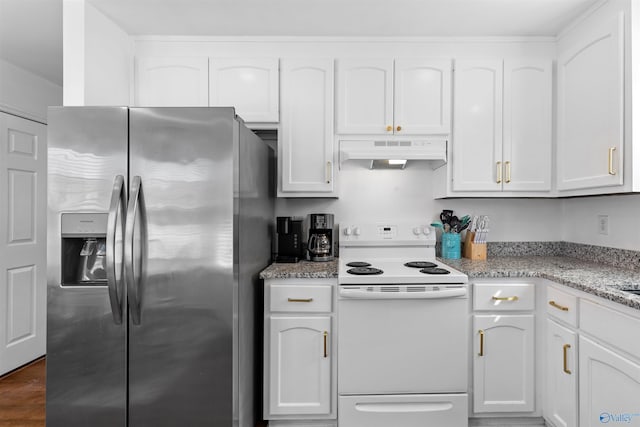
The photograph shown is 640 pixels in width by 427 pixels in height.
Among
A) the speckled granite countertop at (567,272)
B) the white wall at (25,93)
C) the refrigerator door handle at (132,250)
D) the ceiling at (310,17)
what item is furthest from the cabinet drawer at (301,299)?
the white wall at (25,93)

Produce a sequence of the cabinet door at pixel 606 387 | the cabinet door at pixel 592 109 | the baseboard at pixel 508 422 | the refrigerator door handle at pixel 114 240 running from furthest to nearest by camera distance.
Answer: the baseboard at pixel 508 422 → the cabinet door at pixel 592 109 → the refrigerator door handle at pixel 114 240 → the cabinet door at pixel 606 387

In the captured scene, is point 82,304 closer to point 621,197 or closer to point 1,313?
point 1,313

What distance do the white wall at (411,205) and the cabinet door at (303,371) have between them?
3.08 feet

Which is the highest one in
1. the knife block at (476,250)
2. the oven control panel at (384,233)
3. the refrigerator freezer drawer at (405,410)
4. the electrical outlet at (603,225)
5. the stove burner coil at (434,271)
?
the electrical outlet at (603,225)

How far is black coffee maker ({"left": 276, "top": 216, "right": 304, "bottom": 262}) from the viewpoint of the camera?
2.33m

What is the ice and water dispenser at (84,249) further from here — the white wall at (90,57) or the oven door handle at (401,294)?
the oven door handle at (401,294)

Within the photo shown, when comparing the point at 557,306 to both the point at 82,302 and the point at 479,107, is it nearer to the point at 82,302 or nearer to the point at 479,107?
the point at 479,107

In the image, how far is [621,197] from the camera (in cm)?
213

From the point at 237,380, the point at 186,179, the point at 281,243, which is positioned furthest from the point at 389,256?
the point at 186,179

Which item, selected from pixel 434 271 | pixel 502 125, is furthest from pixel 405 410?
pixel 502 125

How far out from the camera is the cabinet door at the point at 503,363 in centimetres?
195

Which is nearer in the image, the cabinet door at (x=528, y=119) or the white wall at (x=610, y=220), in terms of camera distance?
the white wall at (x=610, y=220)

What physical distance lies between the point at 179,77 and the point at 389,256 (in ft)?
6.16

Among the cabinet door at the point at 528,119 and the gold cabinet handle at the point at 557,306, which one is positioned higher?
the cabinet door at the point at 528,119
